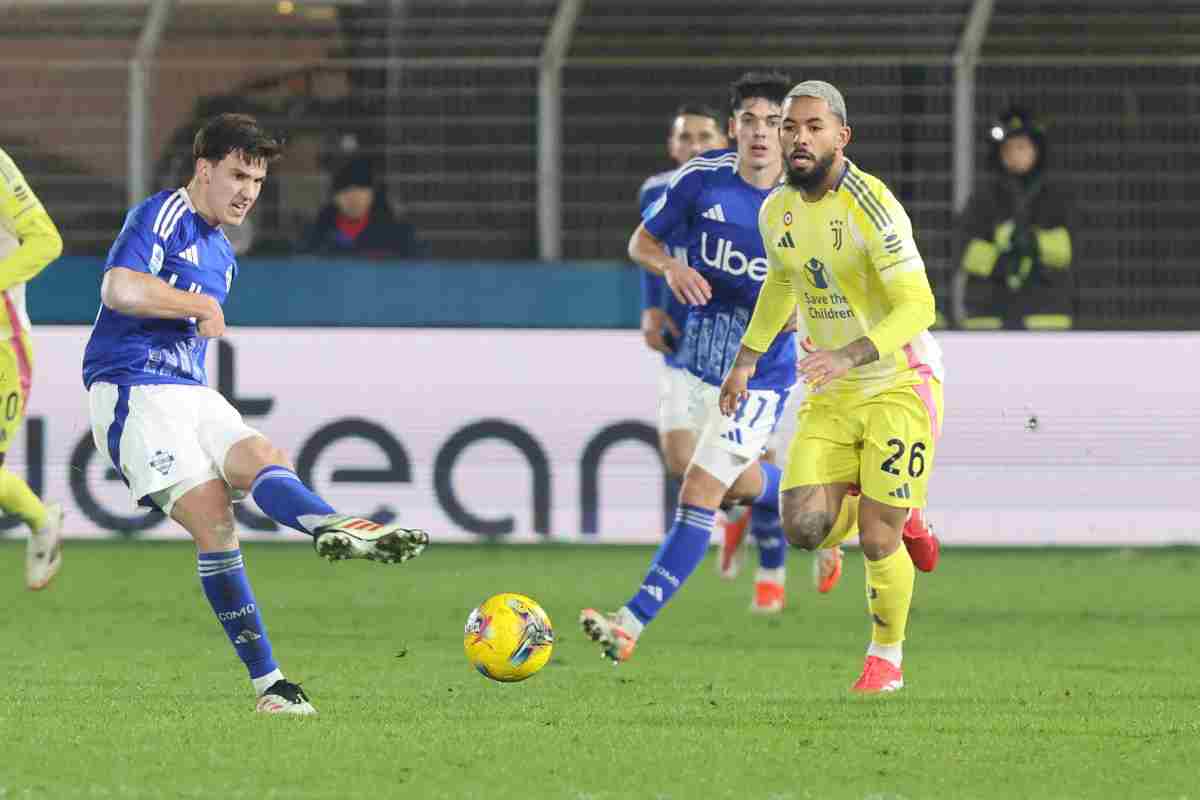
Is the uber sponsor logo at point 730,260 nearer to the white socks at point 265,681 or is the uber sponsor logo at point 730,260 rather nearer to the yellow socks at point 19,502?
the white socks at point 265,681

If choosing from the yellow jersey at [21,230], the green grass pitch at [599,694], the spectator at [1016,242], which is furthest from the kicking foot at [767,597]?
the spectator at [1016,242]

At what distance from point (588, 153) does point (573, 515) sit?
2504mm

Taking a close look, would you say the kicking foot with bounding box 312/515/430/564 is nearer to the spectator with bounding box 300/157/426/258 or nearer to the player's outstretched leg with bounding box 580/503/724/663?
the player's outstretched leg with bounding box 580/503/724/663

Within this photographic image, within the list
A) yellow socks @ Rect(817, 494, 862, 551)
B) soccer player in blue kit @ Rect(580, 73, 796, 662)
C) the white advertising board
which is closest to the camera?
yellow socks @ Rect(817, 494, 862, 551)

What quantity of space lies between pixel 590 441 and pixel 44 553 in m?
3.63

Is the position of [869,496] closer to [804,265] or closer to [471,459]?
[804,265]

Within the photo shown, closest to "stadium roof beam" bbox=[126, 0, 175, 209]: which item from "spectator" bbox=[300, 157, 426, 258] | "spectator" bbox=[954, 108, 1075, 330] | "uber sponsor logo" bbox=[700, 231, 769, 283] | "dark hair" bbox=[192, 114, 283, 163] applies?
"spectator" bbox=[300, 157, 426, 258]

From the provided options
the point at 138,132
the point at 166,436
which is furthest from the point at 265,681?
the point at 138,132

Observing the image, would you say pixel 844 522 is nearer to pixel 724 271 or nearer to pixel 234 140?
pixel 724 271

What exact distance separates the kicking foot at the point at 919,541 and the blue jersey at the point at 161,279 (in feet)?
8.53

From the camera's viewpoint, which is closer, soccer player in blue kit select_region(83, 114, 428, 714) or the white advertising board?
soccer player in blue kit select_region(83, 114, 428, 714)

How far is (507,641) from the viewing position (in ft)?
23.7

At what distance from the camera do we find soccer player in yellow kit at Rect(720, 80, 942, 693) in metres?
7.53

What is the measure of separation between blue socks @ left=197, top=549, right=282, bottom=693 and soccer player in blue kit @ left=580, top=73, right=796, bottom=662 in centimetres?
210
